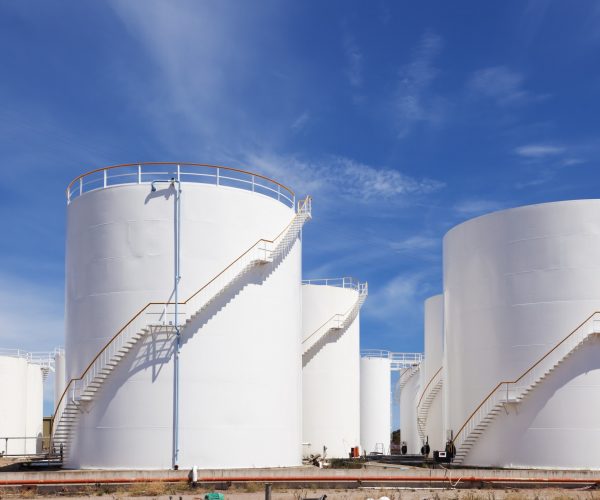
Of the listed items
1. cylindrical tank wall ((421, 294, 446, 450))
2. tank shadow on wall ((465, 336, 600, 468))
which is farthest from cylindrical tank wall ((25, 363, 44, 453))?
tank shadow on wall ((465, 336, 600, 468))

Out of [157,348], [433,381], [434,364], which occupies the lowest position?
[433,381]

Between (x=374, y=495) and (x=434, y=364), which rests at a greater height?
(x=434, y=364)

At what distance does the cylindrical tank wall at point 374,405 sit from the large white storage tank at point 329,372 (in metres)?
13.5

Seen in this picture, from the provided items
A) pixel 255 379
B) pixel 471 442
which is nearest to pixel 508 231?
pixel 471 442

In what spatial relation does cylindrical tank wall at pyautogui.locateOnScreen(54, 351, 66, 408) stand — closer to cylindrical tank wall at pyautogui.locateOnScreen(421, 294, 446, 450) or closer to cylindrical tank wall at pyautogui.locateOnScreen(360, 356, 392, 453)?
cylindrical tank wall at pyautogui.locateOnScreen(360, 356, 392, 453)

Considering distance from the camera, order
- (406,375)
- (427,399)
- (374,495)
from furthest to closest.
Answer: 1. (406,375)
2. (427,399)
3. (374,495)

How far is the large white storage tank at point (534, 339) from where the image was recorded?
29989 mm

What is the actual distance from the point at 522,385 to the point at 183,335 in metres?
11.6

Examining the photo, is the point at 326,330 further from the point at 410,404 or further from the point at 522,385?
the point at 410,404

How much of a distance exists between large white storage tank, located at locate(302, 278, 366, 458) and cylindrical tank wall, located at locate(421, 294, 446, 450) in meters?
4.17

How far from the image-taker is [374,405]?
55.5 m

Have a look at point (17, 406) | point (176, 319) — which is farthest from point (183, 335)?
point (17, 406)

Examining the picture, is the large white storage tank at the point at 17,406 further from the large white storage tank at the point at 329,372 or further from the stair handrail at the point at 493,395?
the stair handrail at the point at 493,395

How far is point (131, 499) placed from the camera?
22312mm
